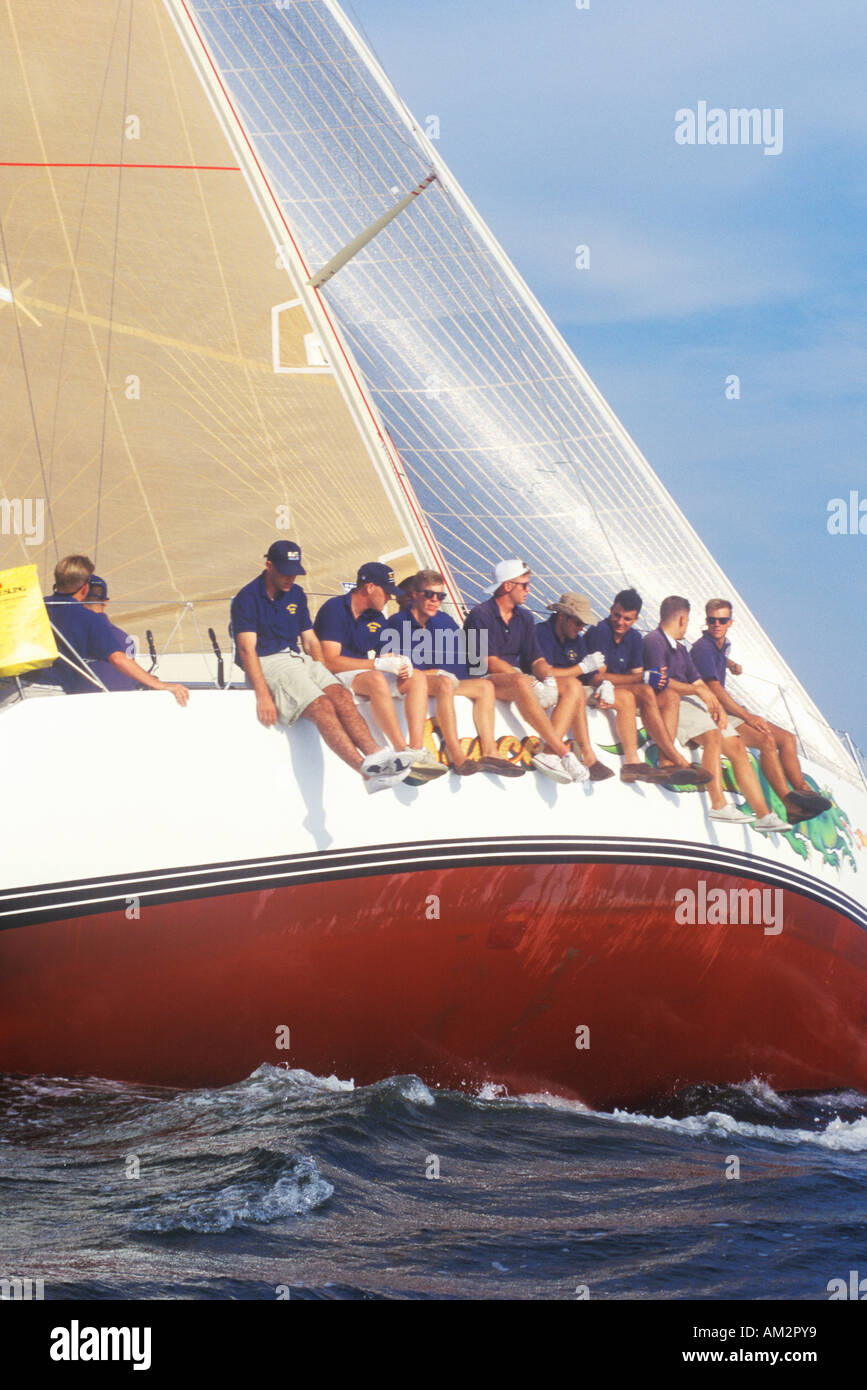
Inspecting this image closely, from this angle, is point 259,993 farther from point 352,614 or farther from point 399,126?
point 399,126

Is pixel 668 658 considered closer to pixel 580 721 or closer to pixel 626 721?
pixel 626 721

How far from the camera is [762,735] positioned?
8.20 metres

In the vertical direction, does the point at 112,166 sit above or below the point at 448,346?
below

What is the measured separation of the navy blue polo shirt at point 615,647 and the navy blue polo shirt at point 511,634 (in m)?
0.43

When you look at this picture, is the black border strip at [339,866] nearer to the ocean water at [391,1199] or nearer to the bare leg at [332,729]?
the bare leg at [332,729]

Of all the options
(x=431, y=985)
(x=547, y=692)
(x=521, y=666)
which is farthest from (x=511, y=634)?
(x=431, y=985)

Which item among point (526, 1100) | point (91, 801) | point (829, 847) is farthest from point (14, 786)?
point (829, 847)

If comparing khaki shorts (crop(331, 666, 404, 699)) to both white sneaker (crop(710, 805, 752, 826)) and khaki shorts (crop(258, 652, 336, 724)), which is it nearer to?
khaki shorts (crop(258, 652, 336, 724))

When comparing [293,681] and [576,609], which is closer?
[293,681]

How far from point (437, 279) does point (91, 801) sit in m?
7.79

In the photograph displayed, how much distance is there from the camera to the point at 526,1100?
287 inches

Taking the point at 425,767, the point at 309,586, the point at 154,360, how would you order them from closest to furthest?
1. the point at 425,767
2. the point at 154,360
3. the point at 309,586
